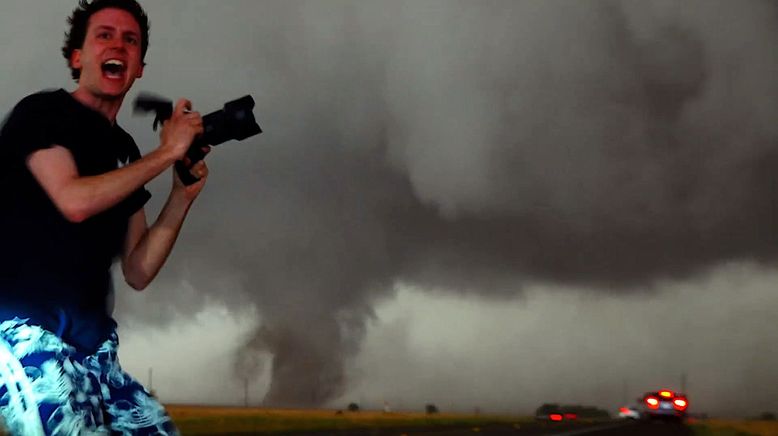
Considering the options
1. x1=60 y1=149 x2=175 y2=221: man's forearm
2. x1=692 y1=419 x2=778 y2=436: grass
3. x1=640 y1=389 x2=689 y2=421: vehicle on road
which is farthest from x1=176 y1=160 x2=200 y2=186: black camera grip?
x1=640 y1=389 x2=689 y2=421: vehicle on road

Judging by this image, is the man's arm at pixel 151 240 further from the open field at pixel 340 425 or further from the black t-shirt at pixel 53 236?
the open field at pixel 340 425

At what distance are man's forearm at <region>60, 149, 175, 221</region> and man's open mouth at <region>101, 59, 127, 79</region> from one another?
27 cm

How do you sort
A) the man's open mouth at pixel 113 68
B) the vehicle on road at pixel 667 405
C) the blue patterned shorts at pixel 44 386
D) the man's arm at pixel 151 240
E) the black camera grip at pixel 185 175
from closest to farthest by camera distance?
the blue patterned shorts at pixel 44 386
the man's open mouth at pixel 113 68
the black camera grip at pixel 185 175
the man's arm at pixel 151 240
the vehicle on road at pixel 667 405

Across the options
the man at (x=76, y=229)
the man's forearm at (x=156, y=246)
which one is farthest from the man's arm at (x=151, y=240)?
the man at (x=76, y=229)

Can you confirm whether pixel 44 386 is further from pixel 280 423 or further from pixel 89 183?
pixel 280 423

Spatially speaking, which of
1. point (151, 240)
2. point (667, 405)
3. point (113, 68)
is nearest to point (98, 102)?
point (113, 68)

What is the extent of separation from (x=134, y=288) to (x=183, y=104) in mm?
676

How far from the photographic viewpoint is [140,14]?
9.11 ft

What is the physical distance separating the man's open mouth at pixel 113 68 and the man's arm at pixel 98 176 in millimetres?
192

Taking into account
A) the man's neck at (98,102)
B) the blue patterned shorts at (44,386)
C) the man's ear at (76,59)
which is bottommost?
the blue patterned shorts at (44,386)

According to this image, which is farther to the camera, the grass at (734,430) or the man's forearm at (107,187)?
the grass at (734,430)

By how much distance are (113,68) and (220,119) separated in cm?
30

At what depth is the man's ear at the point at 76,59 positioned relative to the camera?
275cm

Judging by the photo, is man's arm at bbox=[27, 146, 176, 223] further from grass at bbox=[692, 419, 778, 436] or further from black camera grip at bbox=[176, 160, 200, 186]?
grass at bbox=[692, 419, 778, 436]
